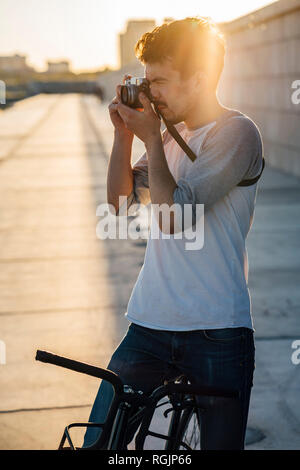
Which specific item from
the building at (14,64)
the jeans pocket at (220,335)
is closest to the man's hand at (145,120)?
the jeans pocket at (220,335)

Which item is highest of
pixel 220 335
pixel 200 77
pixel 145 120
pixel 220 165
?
pixel 200 77

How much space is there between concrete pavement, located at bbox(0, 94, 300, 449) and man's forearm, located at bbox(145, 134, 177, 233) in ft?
6.82

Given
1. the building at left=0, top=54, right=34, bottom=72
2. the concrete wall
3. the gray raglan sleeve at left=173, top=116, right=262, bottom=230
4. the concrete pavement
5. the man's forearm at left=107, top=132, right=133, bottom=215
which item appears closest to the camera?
the gray raglan sleeve at left=173, top=116, right=262, bottom=230

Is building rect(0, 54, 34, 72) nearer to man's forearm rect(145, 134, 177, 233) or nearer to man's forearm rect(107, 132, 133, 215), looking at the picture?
man's forearm rect(107, 132, 133, 215)

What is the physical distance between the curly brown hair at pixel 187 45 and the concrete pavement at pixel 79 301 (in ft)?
7.42

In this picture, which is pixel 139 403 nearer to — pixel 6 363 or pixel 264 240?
pixel 6 363

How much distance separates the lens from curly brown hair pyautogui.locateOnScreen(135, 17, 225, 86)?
1903 mm

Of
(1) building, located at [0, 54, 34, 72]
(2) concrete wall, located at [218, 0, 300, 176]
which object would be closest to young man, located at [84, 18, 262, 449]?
(2) concrete wall, located at [218, 0, 300, 176]

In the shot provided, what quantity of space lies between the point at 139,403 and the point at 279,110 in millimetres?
12349

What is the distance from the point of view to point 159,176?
1.89 m

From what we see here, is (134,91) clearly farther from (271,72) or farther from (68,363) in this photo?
(271,72)

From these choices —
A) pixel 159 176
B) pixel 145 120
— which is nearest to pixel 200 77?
pixel 145 120

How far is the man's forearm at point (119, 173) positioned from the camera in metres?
2.25

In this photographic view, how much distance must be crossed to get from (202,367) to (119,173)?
0.70 m
